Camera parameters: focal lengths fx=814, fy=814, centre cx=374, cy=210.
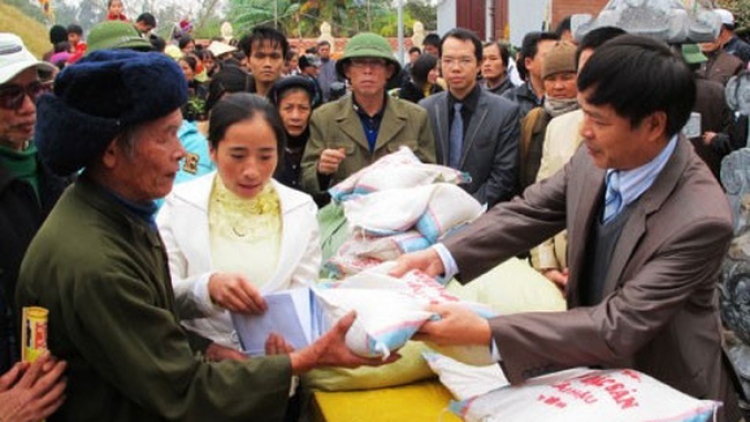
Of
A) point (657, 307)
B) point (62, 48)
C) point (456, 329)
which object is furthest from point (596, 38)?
point (62, 48)

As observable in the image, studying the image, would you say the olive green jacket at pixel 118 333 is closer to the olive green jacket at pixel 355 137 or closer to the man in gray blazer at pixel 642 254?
the man in gray blazer at pixel 642 254

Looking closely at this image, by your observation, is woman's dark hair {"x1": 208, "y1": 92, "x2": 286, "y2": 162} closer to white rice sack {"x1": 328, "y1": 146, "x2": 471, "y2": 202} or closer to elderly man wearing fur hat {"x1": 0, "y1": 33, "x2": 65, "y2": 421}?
elderly man wearing fur hat {"x1": 0, "y1": 33, "x2": 65, "y2": 421}

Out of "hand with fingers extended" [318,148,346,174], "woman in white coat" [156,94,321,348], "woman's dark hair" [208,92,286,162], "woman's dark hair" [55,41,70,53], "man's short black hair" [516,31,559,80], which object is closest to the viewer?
"woman in white coat" [156,94,321,348]

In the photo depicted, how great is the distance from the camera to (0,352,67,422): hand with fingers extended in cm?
179

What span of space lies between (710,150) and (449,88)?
1.65 metres

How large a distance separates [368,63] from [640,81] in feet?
8.66

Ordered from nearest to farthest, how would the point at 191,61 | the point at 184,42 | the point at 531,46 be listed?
the point at 531,46, the point at 191,61, the point at 184,42

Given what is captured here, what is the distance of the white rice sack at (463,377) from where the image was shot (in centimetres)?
258

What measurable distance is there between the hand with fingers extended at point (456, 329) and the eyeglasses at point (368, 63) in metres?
2.64

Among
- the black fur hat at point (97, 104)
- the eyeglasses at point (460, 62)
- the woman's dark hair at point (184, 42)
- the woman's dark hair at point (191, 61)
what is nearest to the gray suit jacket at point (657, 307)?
the black fur hat at point (97, 104)

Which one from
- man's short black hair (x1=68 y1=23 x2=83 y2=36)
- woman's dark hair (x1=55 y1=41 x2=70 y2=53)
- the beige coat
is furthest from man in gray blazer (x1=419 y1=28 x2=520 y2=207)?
man's short black hair (x1=68 y1=23 x2=83 y2=36)

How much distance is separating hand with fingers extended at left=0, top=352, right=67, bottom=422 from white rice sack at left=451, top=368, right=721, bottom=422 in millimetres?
956

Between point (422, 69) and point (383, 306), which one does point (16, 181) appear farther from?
point (422, 69)

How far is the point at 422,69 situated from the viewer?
23.9 ft
